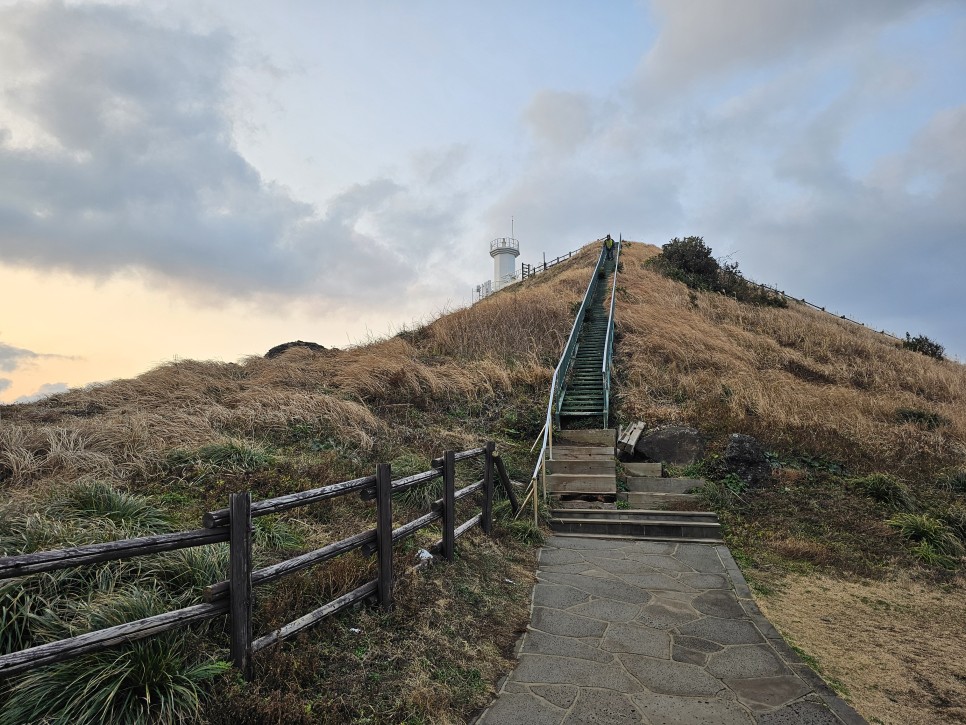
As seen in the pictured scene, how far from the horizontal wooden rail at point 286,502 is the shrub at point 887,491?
8803 millimetres

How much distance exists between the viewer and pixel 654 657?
15.6ft

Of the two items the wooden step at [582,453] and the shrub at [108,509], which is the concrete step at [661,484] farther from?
the shrub at [108,509]

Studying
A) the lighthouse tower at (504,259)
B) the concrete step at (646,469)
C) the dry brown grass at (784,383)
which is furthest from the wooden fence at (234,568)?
the lighthouse tower at (504,259)

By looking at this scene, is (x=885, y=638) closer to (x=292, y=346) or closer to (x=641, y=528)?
(x=641, y=528)

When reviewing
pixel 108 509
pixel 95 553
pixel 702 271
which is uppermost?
pixel 702 271

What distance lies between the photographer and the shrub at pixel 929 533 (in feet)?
25.2

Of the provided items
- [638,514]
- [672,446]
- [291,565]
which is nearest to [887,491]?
[672,446]

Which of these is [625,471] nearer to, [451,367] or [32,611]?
[451,367]

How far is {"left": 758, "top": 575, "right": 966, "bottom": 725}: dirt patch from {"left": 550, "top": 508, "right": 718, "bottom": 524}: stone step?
197 cm

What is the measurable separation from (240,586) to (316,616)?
2.53 ft

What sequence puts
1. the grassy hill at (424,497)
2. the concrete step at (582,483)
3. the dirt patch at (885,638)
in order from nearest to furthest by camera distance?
the grassy hill at (424,497) → the dirt patch at (885,638) → the concrete step at (582,483)

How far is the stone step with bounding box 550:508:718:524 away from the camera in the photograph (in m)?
8.88

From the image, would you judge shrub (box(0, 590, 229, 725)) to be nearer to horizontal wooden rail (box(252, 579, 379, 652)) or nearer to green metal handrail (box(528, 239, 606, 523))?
horizontal wooden rail (box(252, 579, 379, 652))

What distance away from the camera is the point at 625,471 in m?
10.8
